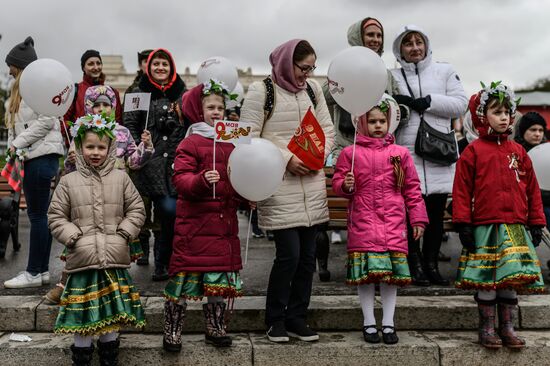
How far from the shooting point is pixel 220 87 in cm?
421

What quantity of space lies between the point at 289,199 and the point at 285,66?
0.93 metres

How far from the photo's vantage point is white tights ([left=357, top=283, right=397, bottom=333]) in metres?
4.32

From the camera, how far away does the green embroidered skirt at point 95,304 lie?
3.75 m

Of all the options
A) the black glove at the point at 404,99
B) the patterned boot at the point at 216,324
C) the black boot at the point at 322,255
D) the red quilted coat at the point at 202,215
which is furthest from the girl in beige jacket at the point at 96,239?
the black glove at the point at 404,99

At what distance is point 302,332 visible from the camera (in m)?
4.34

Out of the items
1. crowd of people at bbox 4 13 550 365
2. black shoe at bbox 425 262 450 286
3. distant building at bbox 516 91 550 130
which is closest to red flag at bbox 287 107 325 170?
crowd of people at bbox 4 13 550 365

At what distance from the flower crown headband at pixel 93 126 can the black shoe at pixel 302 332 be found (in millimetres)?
1818

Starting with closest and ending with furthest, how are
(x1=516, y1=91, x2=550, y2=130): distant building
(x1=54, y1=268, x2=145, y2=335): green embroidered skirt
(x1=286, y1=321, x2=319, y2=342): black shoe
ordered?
(x1=54, y1=268, x2=145, y2=335): green embroidered skirt < (x1=286, y1=321, x2=319, y2=342): black shoe < (x1=516, y1=91, x2=550, y2=130): distant building

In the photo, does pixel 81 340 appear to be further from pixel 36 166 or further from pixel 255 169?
pixel 36 166

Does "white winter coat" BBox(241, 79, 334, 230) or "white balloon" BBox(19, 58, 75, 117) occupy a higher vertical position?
"white balloon" BBox(19, 58, 75, 117)

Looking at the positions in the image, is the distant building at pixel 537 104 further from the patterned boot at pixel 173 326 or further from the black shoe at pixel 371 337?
the patterned boot at pixel 173 326

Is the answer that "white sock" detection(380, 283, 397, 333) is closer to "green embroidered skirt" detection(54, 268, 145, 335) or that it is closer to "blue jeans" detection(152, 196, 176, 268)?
"green embroidered skirt" detection(54, 268, 145, 335)

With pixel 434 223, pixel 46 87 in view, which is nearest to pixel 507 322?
pixel 434 223

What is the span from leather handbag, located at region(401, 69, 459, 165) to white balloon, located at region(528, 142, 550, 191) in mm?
652
